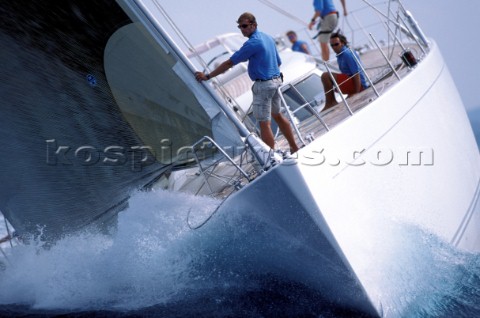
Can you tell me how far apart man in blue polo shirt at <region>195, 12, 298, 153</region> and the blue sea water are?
2.29 ft

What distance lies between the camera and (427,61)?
570 cm

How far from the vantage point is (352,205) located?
3.62 metres

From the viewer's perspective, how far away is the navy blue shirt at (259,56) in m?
3.91

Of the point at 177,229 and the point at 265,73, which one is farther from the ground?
the point at 265,73

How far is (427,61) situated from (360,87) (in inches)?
27.5

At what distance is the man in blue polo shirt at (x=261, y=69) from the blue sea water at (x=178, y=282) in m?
0.70

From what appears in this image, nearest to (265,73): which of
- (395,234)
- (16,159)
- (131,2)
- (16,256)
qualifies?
(131,2)

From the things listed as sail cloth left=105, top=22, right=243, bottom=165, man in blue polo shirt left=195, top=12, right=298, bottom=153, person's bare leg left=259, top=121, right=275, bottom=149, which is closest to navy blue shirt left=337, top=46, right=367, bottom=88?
man in blue polo shirt left=195, top=12, right=298, bottom=153

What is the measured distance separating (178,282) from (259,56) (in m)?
1.59

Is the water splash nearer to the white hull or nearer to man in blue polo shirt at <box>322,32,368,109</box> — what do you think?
the white hull

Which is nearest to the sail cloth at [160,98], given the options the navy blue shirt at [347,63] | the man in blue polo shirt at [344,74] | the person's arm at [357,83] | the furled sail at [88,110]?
the furled sail at [88,110]

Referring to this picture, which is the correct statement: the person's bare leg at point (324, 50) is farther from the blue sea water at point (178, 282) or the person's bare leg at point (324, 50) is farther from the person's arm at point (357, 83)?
the blue sea water at point (178, 282)

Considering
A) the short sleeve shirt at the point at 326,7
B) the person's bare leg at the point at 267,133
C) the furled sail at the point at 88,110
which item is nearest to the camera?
the person's bare leg at the point at 267,133

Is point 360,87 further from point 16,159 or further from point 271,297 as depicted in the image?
point 16,159
